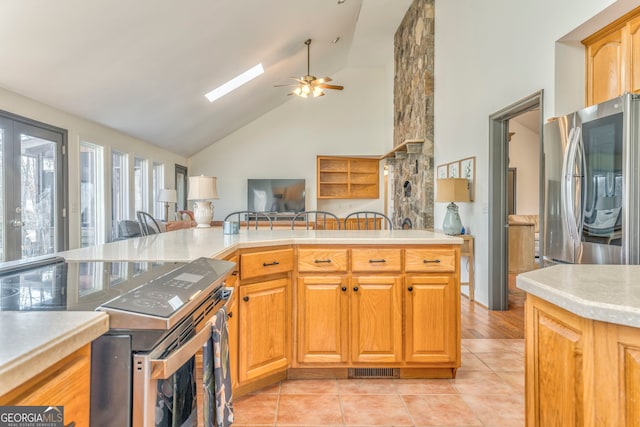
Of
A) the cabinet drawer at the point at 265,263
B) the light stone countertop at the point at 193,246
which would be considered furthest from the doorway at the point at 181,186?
the cabinet drawer at the point at 265,263

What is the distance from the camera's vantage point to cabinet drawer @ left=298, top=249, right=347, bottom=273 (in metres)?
2.23

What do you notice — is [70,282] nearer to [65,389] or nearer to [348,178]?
[65,389]

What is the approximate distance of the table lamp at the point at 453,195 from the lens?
13.9 feet

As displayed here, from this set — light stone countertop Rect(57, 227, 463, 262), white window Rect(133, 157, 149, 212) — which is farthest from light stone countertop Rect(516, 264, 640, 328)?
white window Rect(133, 157, 149, 212)

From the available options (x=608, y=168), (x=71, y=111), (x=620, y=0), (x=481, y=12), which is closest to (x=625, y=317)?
(x=608, y=168)

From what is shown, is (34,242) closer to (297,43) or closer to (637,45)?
(297,43)

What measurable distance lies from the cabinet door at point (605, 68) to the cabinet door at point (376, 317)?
6.59 feet

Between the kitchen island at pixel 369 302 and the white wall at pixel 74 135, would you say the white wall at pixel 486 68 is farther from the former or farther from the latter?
the white wall at pixel 74 135

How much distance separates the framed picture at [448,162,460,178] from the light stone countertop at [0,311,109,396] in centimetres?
456

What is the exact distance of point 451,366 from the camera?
227cm

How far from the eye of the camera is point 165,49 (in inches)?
155

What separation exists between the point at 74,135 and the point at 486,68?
4.88 meters

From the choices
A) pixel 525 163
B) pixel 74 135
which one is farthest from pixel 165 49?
pixel 525 163

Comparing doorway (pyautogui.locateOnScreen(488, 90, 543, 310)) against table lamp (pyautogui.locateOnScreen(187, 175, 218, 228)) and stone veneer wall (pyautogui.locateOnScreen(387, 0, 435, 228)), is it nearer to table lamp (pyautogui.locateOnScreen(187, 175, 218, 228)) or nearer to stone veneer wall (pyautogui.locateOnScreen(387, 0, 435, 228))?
stone veneer wall (pyautogui.locateOnScreen(387, 0, 435, 228))
